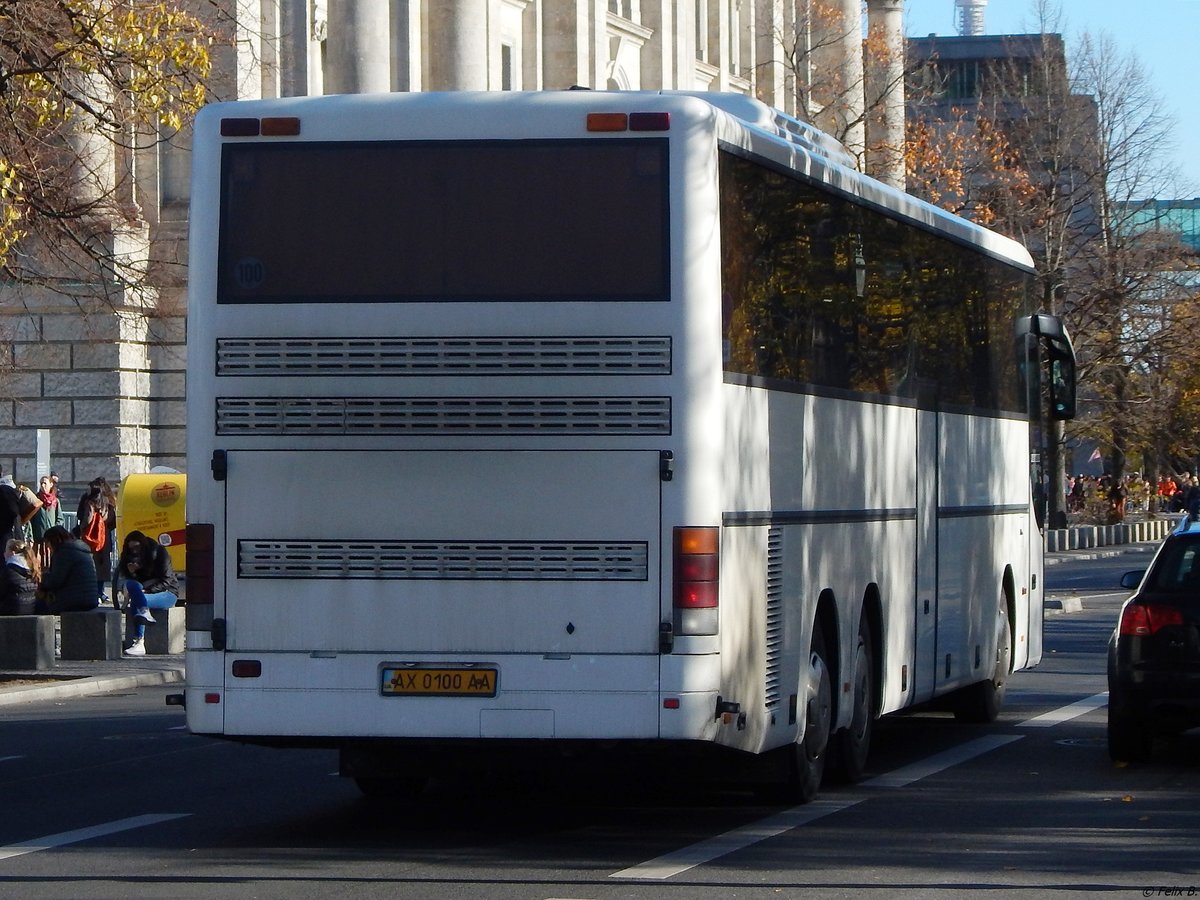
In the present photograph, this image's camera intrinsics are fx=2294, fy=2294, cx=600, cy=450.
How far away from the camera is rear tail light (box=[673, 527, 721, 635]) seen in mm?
10133

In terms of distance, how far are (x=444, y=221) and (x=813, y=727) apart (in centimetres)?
347

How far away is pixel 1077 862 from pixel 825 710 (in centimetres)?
243

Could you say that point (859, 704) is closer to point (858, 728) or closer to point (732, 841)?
point (858, 728)

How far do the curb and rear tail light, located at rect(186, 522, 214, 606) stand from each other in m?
9.92

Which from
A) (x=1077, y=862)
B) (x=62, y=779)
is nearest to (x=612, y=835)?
(x=1077, y=862)

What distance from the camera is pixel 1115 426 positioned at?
183 ft

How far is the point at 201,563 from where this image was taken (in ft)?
34.2

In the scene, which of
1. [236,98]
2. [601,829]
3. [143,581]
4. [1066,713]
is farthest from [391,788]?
[236,98]

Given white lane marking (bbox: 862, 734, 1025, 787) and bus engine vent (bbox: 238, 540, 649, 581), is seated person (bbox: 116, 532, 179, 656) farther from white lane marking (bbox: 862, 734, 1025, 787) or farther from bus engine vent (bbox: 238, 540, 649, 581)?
bus engine vent (bbox: 238, 540, 649, 581)

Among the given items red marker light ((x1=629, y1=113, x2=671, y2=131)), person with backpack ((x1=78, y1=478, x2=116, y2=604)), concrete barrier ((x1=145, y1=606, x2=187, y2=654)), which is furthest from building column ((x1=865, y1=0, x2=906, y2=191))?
red marker light ((x1=629, y1=113, x2=671, y2=131))

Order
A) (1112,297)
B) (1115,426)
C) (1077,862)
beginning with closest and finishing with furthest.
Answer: (1077,862) → (1112,297) → (1115,426)

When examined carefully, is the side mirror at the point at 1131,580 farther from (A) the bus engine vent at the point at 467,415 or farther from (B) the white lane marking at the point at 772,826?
(A) the bus engine vent at the point at 467,415

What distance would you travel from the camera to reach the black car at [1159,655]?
13445mm

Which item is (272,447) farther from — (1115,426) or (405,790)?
(1115,426)
